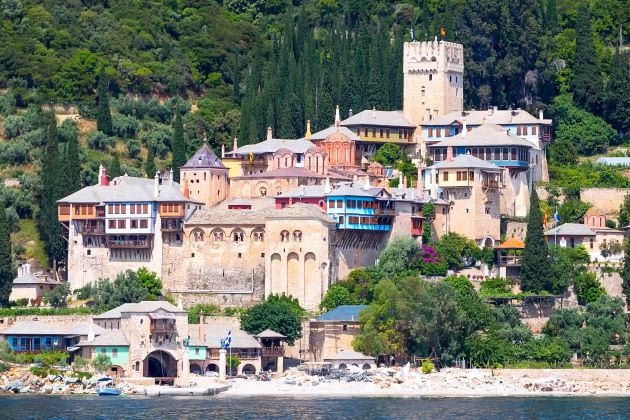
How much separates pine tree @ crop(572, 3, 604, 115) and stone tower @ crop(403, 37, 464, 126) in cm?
668

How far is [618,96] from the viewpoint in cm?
12219

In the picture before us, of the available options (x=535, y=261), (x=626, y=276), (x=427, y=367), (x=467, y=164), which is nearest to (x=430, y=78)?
(x=467, y=164)

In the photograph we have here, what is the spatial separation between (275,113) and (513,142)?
14668mm

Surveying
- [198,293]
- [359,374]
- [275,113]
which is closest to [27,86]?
[275,113]

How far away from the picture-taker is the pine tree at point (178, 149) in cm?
11988

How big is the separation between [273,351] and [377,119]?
64.1 feet

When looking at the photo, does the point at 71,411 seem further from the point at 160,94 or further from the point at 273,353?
the point at 160,94

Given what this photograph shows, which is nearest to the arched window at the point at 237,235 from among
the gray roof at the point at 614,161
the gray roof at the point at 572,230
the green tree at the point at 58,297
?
the green tree at the point at 58,297

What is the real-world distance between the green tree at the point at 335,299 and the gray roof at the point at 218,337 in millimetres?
3959

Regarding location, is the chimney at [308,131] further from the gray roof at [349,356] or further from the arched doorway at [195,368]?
the arched doorway at [195,368]

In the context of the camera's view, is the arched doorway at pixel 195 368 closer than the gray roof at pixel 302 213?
Yes

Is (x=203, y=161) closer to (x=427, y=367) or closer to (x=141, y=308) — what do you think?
(x=141, y=308)

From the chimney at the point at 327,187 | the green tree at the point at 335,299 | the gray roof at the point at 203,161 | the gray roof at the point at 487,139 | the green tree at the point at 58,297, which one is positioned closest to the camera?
the green tree at the point at 335,299

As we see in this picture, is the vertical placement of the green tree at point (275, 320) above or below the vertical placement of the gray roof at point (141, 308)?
below
